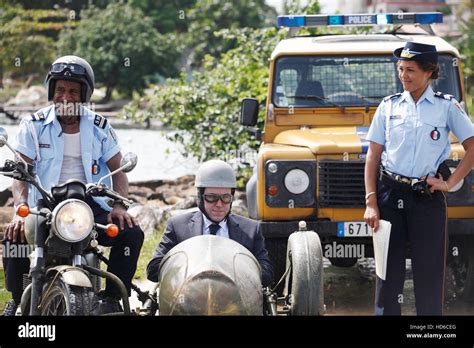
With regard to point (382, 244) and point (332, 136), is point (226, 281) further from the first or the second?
point (332, 136)

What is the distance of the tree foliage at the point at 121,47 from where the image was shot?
126 feet

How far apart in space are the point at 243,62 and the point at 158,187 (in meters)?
2.49

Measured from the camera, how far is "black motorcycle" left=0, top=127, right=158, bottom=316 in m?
5.04

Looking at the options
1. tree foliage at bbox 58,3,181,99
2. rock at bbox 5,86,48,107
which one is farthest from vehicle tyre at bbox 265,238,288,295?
tree foliage at bbox 58,3,181,99

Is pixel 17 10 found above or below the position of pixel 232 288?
above

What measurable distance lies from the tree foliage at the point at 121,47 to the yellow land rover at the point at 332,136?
29.0m

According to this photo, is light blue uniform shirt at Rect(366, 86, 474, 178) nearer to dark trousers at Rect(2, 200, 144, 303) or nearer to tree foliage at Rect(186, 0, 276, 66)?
dark trousers at Rect(2, 200, 144, 303)

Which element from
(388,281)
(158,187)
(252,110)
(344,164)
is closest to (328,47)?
(252,110)

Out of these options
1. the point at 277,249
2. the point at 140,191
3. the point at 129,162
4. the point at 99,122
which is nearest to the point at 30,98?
the point at 140,191

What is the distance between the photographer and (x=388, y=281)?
614cm

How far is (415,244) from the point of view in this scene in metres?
6.05

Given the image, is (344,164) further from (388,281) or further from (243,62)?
(243,62)

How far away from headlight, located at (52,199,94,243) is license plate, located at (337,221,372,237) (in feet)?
10.2

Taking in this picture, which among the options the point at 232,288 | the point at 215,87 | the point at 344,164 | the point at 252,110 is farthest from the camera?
the point at 215,87
